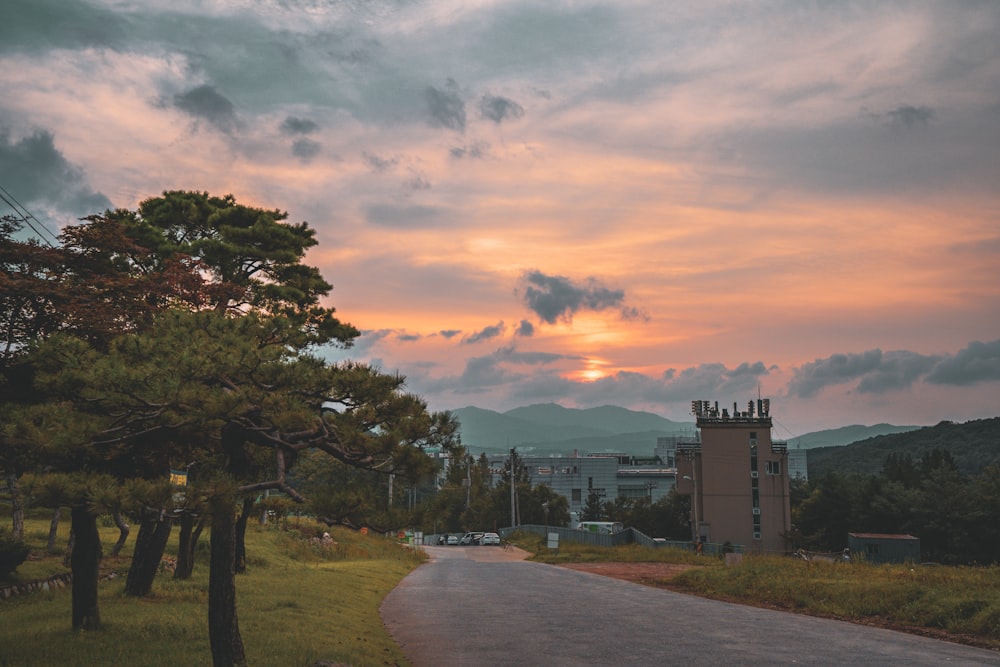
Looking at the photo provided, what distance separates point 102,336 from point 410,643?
32.4ft

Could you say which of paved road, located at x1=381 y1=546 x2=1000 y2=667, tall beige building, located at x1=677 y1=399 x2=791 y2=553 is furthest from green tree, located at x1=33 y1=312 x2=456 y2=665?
tall beige building, located at x1=677 y1=399 x2=791 y2=553

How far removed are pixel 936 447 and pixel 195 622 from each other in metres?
167

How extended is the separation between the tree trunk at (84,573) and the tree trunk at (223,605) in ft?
14.3

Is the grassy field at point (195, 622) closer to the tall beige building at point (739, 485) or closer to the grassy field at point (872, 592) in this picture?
the grassy field at point (872, 592)

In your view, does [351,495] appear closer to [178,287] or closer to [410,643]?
[410,643]

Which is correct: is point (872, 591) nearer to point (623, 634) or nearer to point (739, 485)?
point (623, 634)

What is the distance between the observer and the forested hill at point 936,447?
467 ft

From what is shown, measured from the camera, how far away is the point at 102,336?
58.8ft

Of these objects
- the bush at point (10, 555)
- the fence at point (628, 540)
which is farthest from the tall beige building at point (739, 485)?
the bush at point (10, 555)

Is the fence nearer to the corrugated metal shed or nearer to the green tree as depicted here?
the corrugated metal shed

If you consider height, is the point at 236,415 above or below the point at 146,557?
above

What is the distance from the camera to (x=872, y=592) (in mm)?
23781

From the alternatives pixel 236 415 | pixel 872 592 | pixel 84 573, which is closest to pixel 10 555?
pixel 84 573

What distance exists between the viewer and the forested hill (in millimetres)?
142375
